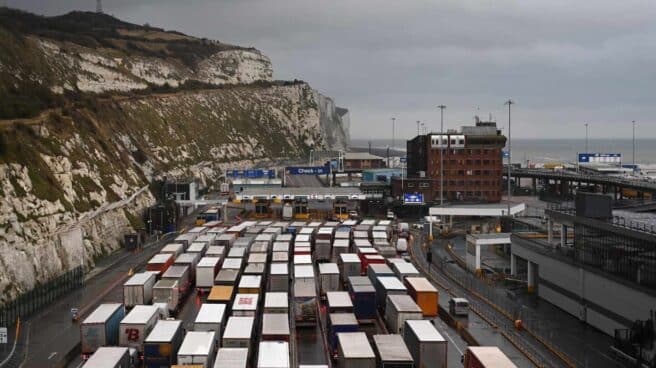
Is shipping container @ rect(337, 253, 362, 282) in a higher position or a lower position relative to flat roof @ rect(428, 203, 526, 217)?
lower

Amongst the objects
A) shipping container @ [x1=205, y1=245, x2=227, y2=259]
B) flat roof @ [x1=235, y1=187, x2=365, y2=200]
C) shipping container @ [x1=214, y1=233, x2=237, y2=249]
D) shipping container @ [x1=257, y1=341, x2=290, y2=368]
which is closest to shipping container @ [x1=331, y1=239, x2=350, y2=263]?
shipping container @ [x1=214, y1=233, x2=237, y2=249]

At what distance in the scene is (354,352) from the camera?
26266 mm

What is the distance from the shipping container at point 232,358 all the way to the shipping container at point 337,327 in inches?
190

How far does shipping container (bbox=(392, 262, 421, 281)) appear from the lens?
143 feet

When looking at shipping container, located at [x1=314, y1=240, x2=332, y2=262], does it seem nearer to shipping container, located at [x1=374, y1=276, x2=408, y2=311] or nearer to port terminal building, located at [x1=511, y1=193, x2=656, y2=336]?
shipping container, located at [x1=374, y1=276, x2=408, y2=311]

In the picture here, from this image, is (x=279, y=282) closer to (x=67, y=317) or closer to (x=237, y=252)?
(x=237, y=252)

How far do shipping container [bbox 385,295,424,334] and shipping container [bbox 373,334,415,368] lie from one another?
13.8 feet

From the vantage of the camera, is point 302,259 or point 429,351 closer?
point 429,351

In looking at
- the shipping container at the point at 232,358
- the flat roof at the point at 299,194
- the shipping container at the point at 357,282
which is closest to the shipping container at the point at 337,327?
the shipping container at the point at 232,358

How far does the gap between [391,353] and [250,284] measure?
15.2 m

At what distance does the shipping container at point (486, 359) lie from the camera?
24.5m

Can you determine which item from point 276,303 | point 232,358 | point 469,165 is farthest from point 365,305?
point 469,165

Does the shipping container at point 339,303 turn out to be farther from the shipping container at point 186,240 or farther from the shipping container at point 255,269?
the shipping container at point 186,240

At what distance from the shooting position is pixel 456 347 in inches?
1329
